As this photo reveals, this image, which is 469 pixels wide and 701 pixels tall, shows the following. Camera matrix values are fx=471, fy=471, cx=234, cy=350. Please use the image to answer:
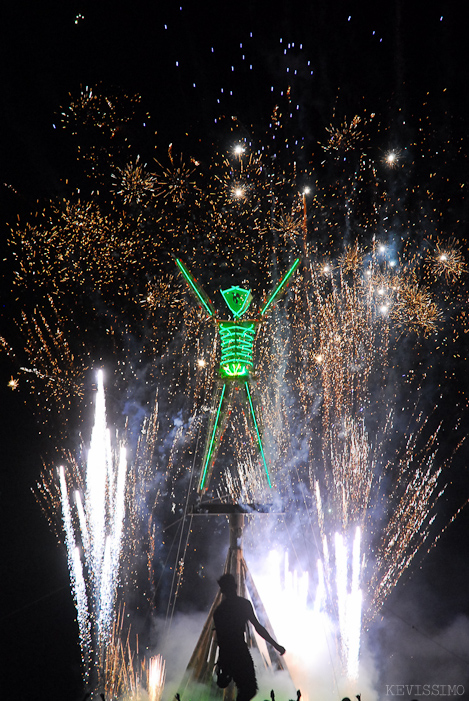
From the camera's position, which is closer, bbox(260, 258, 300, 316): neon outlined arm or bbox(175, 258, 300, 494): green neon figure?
bbox(175, 258, 300, 494): green neon figure

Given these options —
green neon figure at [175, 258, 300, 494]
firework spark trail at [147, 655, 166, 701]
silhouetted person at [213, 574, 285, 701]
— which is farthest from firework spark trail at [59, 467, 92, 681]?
silhouetted person at [213, 574, 285, 701]

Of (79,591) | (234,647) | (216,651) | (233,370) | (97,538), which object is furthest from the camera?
(79,591)

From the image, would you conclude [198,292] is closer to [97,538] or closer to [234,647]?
[234,647]

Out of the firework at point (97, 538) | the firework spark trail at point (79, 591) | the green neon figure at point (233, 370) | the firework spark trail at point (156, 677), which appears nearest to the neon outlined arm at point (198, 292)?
the green neon figure at point (233, 370)

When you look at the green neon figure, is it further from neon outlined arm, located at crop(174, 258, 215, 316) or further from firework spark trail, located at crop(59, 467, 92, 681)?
firework spark trail, located at crop(59, 467, 92, 681)

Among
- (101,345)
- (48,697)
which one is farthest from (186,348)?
(48,697)

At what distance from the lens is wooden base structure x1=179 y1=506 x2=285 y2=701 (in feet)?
25.8

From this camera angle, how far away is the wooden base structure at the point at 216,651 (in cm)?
787

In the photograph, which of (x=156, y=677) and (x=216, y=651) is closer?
(x=216, y=651)

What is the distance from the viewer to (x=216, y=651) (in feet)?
A: 27.4

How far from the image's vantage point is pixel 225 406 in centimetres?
934

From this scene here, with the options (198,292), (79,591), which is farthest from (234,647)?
(79,591)

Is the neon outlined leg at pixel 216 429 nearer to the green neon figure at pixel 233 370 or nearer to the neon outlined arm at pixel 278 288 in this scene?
the green neon figure at pixel 233 370

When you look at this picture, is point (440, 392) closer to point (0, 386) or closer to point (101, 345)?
point (101, 345)
